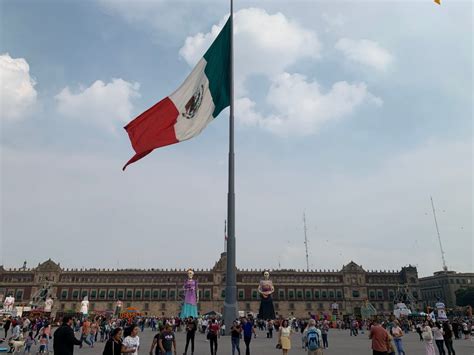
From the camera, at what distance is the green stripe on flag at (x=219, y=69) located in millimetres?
16641

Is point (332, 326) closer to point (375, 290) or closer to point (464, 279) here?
point (375, 290)

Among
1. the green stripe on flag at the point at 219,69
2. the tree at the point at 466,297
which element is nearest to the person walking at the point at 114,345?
the green stripe on flag at the point at 219,69

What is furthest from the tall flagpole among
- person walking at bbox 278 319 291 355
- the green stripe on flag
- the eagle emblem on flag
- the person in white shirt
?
the person in white shirt

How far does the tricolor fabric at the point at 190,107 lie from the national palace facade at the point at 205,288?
7156 centimetres

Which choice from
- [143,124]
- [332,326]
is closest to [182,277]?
[332,326]

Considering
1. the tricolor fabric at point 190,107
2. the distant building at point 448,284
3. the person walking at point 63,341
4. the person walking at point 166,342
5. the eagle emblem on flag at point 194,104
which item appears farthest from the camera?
the distant building at point 448,284

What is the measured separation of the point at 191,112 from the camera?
16516mm

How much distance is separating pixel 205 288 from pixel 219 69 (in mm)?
73647

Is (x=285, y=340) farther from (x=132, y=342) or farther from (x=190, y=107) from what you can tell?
(x=190, y=107)

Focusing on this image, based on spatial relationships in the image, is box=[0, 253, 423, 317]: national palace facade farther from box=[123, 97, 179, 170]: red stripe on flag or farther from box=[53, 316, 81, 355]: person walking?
box=[53, 316, 81, 355]: person walking

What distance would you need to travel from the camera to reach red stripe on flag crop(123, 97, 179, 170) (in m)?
15.6

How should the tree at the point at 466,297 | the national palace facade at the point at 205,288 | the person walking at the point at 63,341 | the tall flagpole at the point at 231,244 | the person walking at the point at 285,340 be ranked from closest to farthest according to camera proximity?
1. the person walking at the point at 63,341
2. the person walking at the point at 285,340
3. the tall flagpole at the point at 231,244
4. the national palace facade at the point at 205,288
5. the tree at the point at 466,297

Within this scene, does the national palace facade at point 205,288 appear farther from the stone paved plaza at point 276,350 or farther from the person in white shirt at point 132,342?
the person in white shirt at point 132,342

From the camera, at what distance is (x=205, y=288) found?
84188 millimetres
